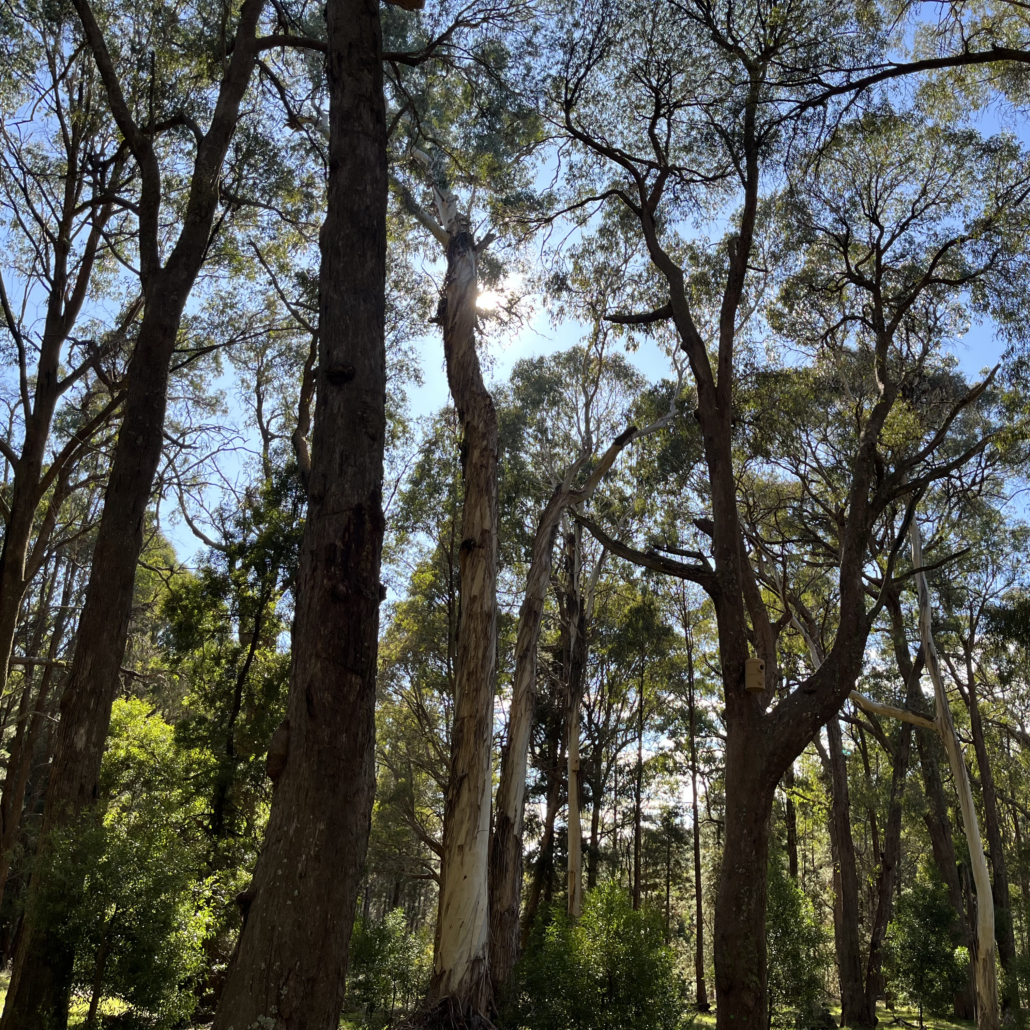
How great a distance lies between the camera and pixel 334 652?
9.39ft

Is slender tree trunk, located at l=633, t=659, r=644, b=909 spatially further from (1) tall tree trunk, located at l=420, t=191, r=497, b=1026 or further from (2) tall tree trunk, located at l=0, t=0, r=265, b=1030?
(2) tall tree trunk, located at l=0, t=0, r=265, b=1030

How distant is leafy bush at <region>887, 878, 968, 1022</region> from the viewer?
16.0 metres

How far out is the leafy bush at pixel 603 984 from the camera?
7250mm

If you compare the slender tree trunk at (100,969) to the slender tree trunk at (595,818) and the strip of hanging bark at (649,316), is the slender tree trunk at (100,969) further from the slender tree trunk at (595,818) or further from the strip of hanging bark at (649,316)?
the slender tree trunk at (595,818)

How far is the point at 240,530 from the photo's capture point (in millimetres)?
12719

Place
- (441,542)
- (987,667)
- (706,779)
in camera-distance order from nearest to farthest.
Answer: (441,542) < (987,667) < (706,779)

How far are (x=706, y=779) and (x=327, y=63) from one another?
22.4m

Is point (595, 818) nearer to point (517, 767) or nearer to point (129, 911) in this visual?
point (517, 767)

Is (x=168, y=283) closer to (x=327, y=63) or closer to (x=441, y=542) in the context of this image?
(x=327, y=63)

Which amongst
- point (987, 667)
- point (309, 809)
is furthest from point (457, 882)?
point (987, 667)

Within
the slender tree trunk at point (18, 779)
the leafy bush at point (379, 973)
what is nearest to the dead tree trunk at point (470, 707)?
the leafy bush at point (379, 973)

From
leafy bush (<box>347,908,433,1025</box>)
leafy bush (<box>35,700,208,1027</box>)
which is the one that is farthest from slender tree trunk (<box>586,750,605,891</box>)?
leafy bush (<box>35,700,208,1027</box>)

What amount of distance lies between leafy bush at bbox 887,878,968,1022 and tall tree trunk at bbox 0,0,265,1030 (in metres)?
16.4

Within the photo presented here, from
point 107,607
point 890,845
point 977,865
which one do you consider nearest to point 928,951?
point 890,845
